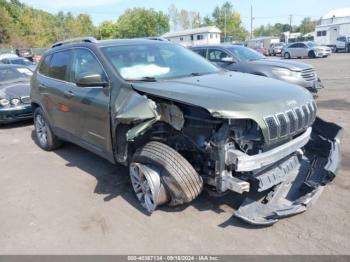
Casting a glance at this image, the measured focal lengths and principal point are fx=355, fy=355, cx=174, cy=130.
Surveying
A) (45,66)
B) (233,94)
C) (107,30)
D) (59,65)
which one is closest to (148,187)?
(233,94)

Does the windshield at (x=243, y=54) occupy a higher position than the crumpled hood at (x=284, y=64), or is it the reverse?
the windshield at (x=243, y=54)

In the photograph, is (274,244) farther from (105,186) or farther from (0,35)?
(0,35)

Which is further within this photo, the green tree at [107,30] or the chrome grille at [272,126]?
the green tree at [107,30]

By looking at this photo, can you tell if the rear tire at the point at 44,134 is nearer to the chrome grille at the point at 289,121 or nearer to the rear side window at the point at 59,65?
the rear side window at the point at 59,65

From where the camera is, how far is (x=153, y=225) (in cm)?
375

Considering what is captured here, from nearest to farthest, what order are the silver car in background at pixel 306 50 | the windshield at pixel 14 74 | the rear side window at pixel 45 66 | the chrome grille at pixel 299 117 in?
the chrome grille at pixel 299 117 < the rear side window at pixel 45 66 < the windshield at pixel 14 74 < the silver car in background at pixel 306 50

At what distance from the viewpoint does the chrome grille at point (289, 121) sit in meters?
3.38

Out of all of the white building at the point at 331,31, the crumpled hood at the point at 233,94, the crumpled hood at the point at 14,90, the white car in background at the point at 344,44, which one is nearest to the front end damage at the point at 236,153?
the crumpled hood at the point at 233,94

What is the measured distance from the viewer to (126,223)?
3.81 meters

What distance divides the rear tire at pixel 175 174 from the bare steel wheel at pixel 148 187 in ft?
0.21

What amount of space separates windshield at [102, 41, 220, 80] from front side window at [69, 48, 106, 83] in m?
0.20

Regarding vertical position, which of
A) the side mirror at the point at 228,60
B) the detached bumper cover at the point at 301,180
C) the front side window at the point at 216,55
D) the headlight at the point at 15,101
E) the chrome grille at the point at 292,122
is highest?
the front side window at the point at 216,55

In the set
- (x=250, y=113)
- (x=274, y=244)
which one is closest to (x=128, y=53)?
(x=250, y=113)

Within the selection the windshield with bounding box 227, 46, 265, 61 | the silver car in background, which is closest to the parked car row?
the windshield with bounding box 227, 46, 265, 61
